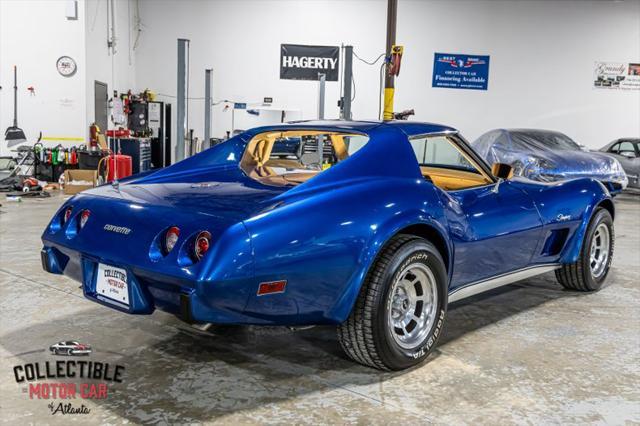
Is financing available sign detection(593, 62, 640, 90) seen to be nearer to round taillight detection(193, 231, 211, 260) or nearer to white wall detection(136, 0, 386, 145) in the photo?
white wall detection(136, 0, 386, 145)

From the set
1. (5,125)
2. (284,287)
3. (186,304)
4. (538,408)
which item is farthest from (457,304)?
(5,125)

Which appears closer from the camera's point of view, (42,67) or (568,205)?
(568,205)

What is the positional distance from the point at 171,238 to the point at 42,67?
10461mm

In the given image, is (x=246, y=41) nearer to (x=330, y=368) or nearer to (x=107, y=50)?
(x=107, y=50)

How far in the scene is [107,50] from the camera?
1277 cm

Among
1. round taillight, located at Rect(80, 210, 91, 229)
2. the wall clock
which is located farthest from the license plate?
the wall clock

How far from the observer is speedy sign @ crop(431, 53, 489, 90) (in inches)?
596

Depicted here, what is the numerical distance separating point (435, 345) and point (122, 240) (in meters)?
1.56

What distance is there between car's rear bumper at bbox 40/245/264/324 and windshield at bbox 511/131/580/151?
8889 mm

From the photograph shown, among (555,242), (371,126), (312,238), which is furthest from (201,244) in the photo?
(555,242)

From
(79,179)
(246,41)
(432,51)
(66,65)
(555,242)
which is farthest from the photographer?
(432,51)

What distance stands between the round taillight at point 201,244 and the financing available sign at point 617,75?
15.3 meters

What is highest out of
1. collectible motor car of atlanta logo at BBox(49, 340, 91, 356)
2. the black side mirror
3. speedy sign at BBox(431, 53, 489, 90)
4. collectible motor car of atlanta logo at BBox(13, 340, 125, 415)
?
speedy sign at BBox(431, 53, 489, 90)

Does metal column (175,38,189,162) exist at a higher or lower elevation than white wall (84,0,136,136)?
lower
